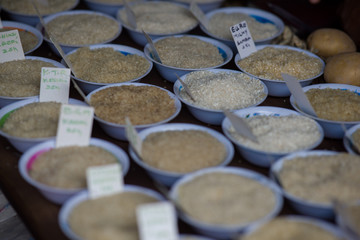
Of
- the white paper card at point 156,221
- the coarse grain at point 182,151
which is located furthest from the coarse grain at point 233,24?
the white paper card at point 156,221

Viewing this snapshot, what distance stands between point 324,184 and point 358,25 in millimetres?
1603

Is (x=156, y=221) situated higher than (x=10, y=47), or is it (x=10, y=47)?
(x=156, y=221)

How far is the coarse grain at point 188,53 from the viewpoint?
239 centimetres

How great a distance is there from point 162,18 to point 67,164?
1622 mm

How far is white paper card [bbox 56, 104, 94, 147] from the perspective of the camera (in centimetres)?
168

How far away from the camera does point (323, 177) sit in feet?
5.00

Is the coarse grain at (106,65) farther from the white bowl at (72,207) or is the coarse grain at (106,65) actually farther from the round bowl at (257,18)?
the white bowl at (72,207)

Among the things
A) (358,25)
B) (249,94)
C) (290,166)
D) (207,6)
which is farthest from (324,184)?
(207,6)

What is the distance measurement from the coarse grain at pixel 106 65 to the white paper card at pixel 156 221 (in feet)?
3.61

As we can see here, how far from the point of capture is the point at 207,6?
3.20 m

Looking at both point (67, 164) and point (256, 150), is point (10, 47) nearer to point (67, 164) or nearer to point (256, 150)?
point (67, 164)

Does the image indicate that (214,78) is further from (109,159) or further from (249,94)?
(109,159)

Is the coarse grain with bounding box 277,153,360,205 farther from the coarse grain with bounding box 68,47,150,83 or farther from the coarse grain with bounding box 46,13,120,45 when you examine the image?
the coarse grain with bounding box 46,13,120,45

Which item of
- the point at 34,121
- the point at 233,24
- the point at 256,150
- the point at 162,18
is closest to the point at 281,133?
the point at 256,150
